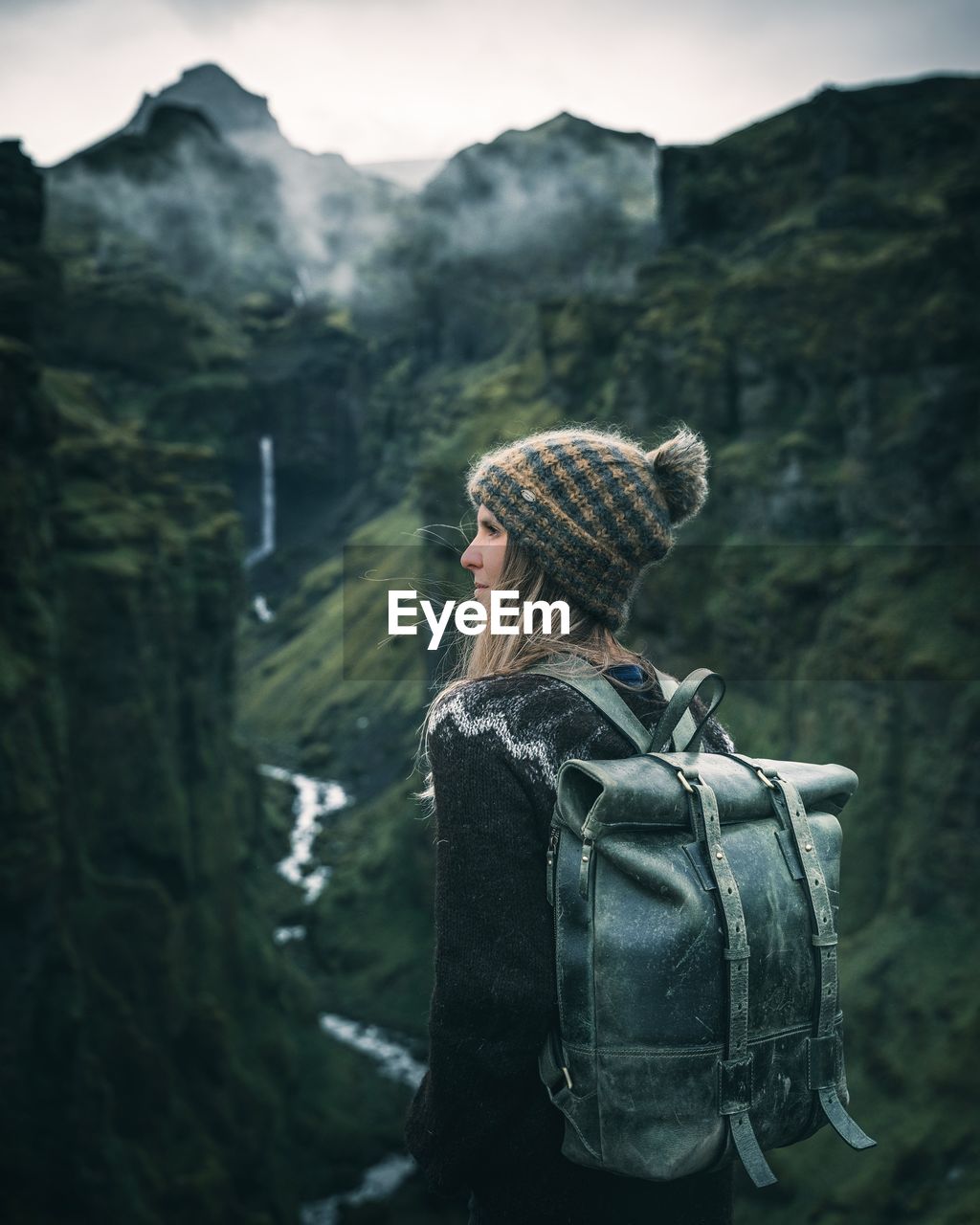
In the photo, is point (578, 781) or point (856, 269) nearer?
point (578, 781)

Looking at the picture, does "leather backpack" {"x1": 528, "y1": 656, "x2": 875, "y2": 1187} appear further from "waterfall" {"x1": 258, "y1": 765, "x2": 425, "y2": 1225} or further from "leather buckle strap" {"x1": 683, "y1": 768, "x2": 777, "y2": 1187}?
"waterfall" {"x1": 258, "y1": 765, "x2": 425, "y2": 1225}

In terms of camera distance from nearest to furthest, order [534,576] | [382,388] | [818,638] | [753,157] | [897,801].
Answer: [534,576], [897,801], [818,638], [753,157], [382,388]

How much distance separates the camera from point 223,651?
44094 mm

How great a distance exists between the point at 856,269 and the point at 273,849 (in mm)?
43638

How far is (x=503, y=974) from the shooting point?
2.90 m

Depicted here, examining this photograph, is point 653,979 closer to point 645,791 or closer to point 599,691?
point 645,791

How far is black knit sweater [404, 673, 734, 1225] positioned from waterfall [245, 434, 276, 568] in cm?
10723

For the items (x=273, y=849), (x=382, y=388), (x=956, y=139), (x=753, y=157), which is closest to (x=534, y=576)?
(x=956, y=139)

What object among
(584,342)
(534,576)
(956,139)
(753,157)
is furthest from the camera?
(584,342)

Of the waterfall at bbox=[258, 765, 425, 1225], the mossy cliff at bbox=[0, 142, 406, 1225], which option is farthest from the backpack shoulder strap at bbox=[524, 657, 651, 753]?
the mossy cliff at bbox=[0, 142, 406, 1225]

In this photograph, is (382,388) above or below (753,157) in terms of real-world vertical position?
below

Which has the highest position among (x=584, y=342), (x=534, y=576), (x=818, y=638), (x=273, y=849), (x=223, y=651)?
(x=584, y=342)

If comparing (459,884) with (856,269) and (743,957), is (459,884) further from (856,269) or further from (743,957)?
(856,269)

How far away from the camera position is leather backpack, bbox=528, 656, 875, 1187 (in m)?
2.76
